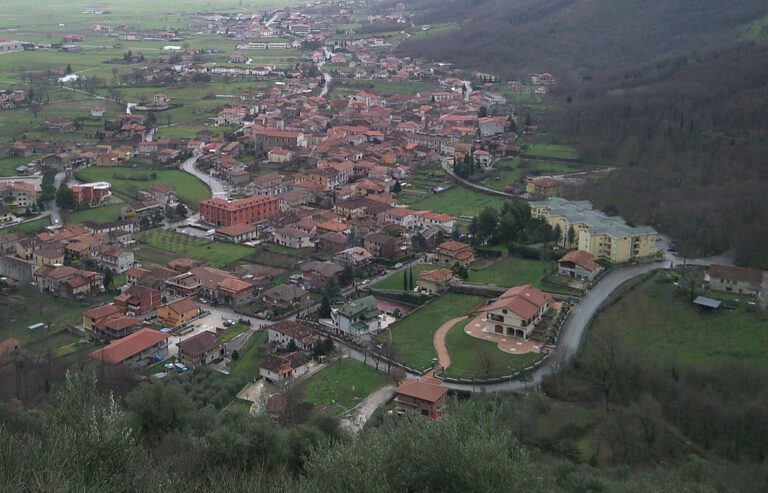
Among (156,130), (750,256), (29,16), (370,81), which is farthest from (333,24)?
(750,256)

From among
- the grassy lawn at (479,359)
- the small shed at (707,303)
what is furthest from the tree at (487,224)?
the small shed at (707,303)

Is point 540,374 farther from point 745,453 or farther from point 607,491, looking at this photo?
point 607,491

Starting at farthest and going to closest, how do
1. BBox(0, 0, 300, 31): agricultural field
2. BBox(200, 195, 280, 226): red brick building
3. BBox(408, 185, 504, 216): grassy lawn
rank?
BBox(0, 0, 300, 31): agricultural field < BBox(408, 185, 504, 216): grassy lawn < BBox(200, 195, 280, 226): red brick building

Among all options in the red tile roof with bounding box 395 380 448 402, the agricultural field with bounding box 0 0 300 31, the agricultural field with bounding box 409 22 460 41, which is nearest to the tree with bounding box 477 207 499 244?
the red tile roof with bounding box 395 380 448 402

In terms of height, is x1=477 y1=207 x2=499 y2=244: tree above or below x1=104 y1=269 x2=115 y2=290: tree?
above

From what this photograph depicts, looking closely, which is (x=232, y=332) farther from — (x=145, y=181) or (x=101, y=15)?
(x=101, y=15)

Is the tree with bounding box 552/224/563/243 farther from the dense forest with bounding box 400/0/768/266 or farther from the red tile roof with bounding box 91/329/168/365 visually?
the red tile roof with bounding box 91/329/168/365
